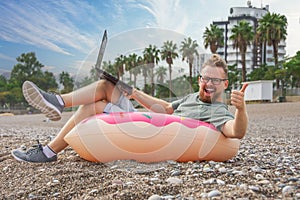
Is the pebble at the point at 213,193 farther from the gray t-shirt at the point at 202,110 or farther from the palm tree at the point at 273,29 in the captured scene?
the palm tree at the point at 273,29

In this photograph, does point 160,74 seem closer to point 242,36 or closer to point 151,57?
point 151,57

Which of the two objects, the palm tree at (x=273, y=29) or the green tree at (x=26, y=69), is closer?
the palm tree at (x=273, y=29)

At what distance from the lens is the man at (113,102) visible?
4022 millimetres

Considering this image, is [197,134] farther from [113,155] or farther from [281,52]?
[281,52]

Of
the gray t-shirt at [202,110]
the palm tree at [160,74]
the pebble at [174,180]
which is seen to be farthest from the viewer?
the palm tree at [160,74]

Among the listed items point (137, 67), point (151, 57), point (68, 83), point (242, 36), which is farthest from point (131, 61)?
point (242, 36)

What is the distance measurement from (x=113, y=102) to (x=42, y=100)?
0.86m

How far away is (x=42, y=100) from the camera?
3.97 meters

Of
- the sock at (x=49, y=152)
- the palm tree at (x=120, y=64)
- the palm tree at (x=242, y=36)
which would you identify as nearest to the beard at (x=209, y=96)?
the palm tree at (x=120, y=64)

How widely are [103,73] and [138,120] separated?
681 mm

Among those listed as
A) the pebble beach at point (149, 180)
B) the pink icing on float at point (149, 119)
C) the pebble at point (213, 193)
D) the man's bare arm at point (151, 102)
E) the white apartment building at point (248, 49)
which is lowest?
the pebble beach at point (149, 180)

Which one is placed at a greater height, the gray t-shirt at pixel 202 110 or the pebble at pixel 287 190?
the gray t-shirt at pixel 202 110

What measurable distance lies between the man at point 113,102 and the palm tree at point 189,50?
1.49 ft

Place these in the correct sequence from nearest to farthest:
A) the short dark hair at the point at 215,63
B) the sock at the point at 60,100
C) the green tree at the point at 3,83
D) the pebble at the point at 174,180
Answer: the pebble at the point at 174,180 → the sock at the point at 60,100 → the short dark hair at the point at 215,63 → the green tree at the point at 3,83
